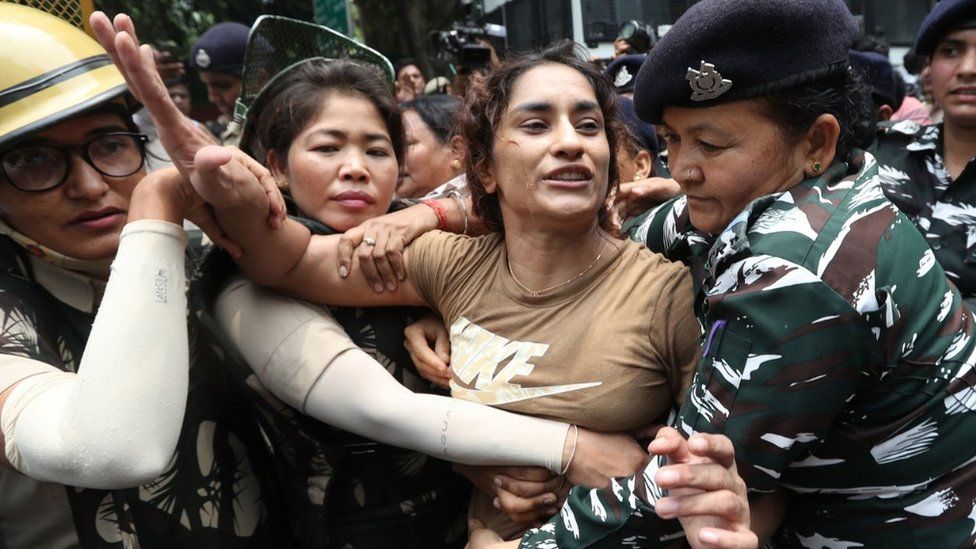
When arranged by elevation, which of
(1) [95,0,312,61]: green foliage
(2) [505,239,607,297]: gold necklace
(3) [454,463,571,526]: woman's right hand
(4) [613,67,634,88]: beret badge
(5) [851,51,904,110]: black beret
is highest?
(2) [505,239,607,297]: gold necklace

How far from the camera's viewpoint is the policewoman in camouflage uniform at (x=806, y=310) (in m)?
1.32

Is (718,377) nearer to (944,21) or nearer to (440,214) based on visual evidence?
(440,214)

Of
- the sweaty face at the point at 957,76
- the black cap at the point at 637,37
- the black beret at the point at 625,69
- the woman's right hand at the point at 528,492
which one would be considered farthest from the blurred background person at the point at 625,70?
the woman's right hand at the point at 528,492

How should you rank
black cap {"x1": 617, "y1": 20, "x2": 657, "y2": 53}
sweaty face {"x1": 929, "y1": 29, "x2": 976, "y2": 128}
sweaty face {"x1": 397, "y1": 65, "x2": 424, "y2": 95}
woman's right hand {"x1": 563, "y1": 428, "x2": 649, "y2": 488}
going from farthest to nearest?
sweaty face {"x1": 397, "y1": 65, "x2": 424, "y2": 95}
black cap {"x1": 617, "y1": 20, "x2": 657, "y2": 53}
sweaty face {"x1": 929, "y1": 29, "x2": 976, "y2": 128}
woman's right hand {"x1": 563, "y1": 428, "x2": 649, "y2": 488}

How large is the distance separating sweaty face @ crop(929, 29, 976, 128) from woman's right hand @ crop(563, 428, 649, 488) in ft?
6.66

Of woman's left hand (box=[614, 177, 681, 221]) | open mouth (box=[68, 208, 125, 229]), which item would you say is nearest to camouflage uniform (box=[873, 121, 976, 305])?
woman's left hand (box=[614, 177, 681, 221])

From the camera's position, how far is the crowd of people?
4.54ft

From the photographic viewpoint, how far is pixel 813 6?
1.42 m

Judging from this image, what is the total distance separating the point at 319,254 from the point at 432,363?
407mm

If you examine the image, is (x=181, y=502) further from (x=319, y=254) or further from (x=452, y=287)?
(x=452, y=287)

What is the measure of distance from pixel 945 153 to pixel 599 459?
2070mm

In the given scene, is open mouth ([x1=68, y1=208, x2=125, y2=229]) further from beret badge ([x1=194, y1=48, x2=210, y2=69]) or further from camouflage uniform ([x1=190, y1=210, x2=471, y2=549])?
beret badge ([x1=194, y1=48, x2=210, y2=69])

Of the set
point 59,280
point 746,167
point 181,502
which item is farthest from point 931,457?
point 59,280

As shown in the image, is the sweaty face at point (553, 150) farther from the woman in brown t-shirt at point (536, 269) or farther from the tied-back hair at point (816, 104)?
the tied-back hair at point (816, 104)
